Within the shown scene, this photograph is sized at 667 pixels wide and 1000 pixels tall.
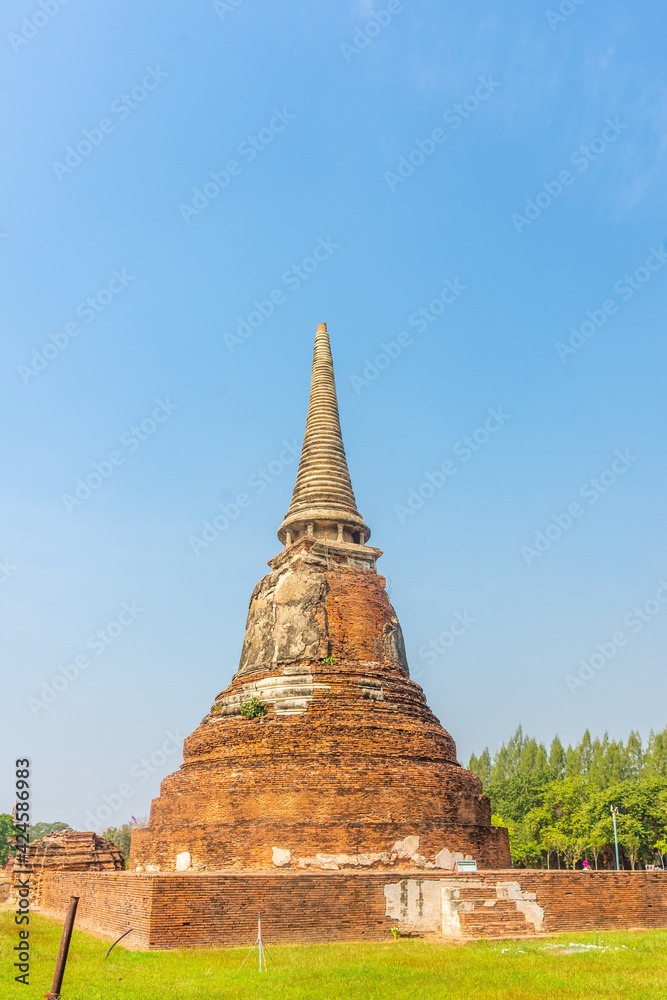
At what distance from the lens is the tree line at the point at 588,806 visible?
4450 centimetres

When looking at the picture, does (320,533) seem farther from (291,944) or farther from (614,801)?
(614,801)

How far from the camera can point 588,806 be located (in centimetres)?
4691

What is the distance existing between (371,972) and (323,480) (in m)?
16.9

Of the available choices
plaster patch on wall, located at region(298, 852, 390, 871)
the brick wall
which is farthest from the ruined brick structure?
plaster patch on wall, located at region(298, 852, 390, 871)

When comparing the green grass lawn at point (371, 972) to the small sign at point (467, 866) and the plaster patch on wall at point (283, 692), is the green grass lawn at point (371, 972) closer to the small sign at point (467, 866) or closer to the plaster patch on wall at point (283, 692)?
the small sign at point (467, 866)

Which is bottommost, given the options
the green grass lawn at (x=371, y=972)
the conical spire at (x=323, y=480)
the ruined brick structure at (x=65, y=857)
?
the green grass lawn at (x=371, y=972)

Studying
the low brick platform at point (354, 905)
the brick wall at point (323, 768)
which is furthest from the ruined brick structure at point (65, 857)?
the low brick platform at point (354, 905)

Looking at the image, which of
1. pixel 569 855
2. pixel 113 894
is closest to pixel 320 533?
pixel 113 894

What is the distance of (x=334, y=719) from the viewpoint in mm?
19672

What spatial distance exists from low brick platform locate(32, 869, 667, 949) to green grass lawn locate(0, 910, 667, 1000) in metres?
0.51

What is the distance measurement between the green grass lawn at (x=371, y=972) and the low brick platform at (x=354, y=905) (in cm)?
51

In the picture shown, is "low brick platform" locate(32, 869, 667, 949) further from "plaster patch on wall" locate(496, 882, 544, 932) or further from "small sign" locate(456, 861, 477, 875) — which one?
"small sign" locate(456, 861, 477, 875)

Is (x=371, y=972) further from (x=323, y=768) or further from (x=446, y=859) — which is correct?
(x=446, y=859)

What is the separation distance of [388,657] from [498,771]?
52035 mm
